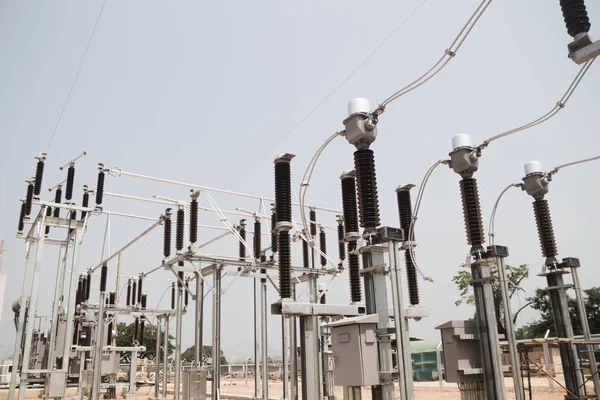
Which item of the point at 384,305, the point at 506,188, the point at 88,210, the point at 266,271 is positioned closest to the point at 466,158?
the point at 506,188

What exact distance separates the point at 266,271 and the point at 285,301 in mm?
8209

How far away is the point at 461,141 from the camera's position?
22.6ft

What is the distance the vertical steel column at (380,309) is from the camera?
502 cm

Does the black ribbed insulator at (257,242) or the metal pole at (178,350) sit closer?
the metal pole at (178,350)

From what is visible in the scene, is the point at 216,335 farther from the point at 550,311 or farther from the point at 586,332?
the point at 550,311

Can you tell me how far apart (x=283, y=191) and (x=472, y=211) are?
2.57m

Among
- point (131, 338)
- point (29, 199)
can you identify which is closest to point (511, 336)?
point (29, 199)

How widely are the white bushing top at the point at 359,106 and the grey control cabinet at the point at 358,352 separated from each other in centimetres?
233

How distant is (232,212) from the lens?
14.6 meters

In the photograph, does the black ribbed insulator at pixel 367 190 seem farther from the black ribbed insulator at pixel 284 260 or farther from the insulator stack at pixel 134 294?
the insulator stack at pixel 134 294

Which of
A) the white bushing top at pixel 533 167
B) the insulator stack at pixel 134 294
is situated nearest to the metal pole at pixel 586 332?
the white bushing top at pixel 533 167

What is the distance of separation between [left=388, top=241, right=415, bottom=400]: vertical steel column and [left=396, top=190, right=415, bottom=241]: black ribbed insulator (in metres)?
2.03

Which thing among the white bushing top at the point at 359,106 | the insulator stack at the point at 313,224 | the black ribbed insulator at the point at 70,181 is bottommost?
the white bushing top at the point at 359,106

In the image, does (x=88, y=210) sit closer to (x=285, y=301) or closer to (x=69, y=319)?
(x=69, y=319)
